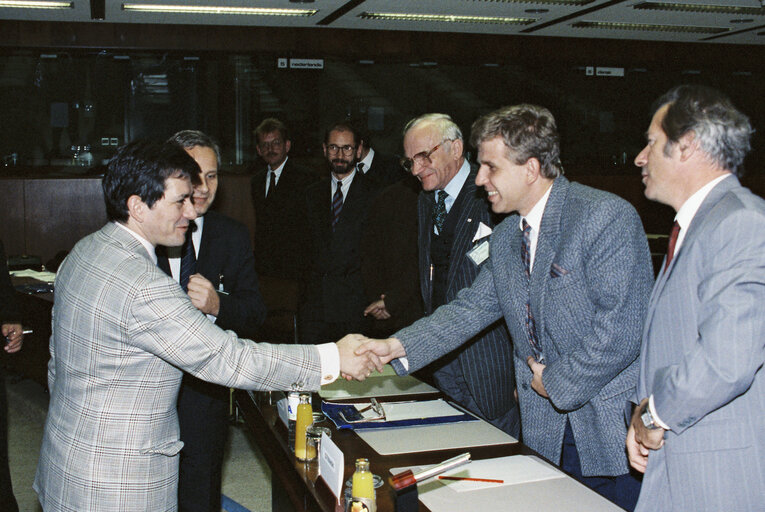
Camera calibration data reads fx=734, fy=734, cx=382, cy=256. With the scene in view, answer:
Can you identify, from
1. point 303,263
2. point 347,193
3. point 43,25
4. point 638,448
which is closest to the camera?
point 638,448

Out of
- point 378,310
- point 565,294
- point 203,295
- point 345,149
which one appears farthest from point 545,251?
point 345,149

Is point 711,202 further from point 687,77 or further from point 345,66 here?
point 687,77

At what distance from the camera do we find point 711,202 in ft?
5.61

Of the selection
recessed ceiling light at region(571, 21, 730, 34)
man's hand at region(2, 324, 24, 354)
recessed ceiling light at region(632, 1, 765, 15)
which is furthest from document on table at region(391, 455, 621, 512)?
recessed ceiling light at region(571, 21, 730, 34)

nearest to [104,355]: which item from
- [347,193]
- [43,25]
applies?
[347,193]

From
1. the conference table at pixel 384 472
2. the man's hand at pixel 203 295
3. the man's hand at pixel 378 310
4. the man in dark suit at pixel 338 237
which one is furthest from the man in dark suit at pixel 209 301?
the man in dark suit at pixel 338 237

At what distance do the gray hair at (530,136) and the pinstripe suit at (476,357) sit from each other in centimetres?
72

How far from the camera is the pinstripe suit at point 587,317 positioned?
83.6 inches

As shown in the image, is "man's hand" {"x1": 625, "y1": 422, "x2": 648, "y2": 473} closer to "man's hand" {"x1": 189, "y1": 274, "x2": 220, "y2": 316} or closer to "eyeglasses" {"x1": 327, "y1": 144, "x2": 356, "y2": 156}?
"man's hand" {"x1": 189, "y1": 274, "x2": 220, "y2": 316}

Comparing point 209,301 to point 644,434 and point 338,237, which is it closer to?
point 644,434

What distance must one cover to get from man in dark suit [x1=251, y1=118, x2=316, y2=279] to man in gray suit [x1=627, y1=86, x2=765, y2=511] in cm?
400

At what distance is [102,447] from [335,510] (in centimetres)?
62

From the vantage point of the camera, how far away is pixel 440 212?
329 centimetres

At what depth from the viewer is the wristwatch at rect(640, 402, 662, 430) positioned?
67.4 inches
